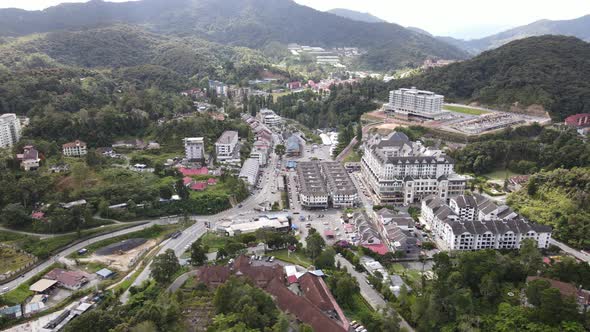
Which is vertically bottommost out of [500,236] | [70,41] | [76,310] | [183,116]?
[76,310]

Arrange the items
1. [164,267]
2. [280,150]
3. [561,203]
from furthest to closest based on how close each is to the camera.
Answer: [280,150] < [561,203] < [164,267]

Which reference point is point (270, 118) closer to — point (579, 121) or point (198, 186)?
point (198, 186)

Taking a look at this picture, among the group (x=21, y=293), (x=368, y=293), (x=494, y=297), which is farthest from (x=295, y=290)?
(x=21, y=293)

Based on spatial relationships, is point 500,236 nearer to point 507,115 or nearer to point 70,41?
point 507,115

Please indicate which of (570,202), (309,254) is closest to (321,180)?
(309,254)

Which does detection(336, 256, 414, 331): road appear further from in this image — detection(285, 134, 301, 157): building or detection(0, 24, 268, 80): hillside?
detection(0, 24, 268, 80): hillside

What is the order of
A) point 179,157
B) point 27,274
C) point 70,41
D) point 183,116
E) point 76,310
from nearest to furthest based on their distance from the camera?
point 76,310 < point 27,274 < point 179,157 < point 183,116 < point 70,41

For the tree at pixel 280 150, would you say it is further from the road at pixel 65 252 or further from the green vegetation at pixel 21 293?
the green vegetation at pixel 21 293
